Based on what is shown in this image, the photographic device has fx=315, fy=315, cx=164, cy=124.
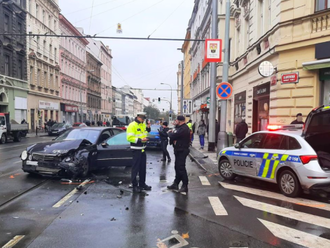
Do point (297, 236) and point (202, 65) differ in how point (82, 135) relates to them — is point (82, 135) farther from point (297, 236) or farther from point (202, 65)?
point (202, 65)

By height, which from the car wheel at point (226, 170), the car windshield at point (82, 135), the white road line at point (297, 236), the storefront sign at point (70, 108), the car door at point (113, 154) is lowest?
the white road line at point (297, 236)

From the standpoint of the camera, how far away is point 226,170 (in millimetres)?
8922

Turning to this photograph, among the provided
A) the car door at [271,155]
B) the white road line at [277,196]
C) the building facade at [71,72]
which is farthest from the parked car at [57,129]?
the car door at [271,155]

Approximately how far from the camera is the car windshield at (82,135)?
9653mm

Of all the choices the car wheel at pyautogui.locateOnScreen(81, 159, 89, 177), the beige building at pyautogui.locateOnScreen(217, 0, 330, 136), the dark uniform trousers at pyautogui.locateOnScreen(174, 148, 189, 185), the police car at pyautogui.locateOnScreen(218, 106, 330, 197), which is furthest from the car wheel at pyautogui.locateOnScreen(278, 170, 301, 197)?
the beige building at pyautogui.locateOnScreen(217, 0, 330, 136)

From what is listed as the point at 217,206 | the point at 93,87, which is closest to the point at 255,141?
the point at 217,206

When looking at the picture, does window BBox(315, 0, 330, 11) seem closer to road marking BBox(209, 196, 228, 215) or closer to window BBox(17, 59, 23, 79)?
road marking BBox(209, 196, 228, 215)

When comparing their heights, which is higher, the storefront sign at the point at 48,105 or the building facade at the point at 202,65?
the building facade at the point at 202,65

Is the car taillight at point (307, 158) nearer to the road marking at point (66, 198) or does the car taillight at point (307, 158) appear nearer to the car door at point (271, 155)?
the car door at point (271, 155)

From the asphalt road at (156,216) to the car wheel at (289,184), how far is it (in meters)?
0.20

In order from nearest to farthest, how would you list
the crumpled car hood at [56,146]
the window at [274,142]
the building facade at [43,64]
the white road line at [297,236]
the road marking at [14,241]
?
the road marking at [14,241] → the white road line at [297,236] → the window at [274,142] → the crumpled car hood at [56,146] → the building facade at [43,64]

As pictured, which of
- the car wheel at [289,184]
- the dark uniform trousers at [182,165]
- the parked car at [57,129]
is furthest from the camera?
the parked car at [57,129]

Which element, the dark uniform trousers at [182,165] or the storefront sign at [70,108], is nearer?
the dark uniform trousers at [182,165]

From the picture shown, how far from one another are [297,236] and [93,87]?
223ft
